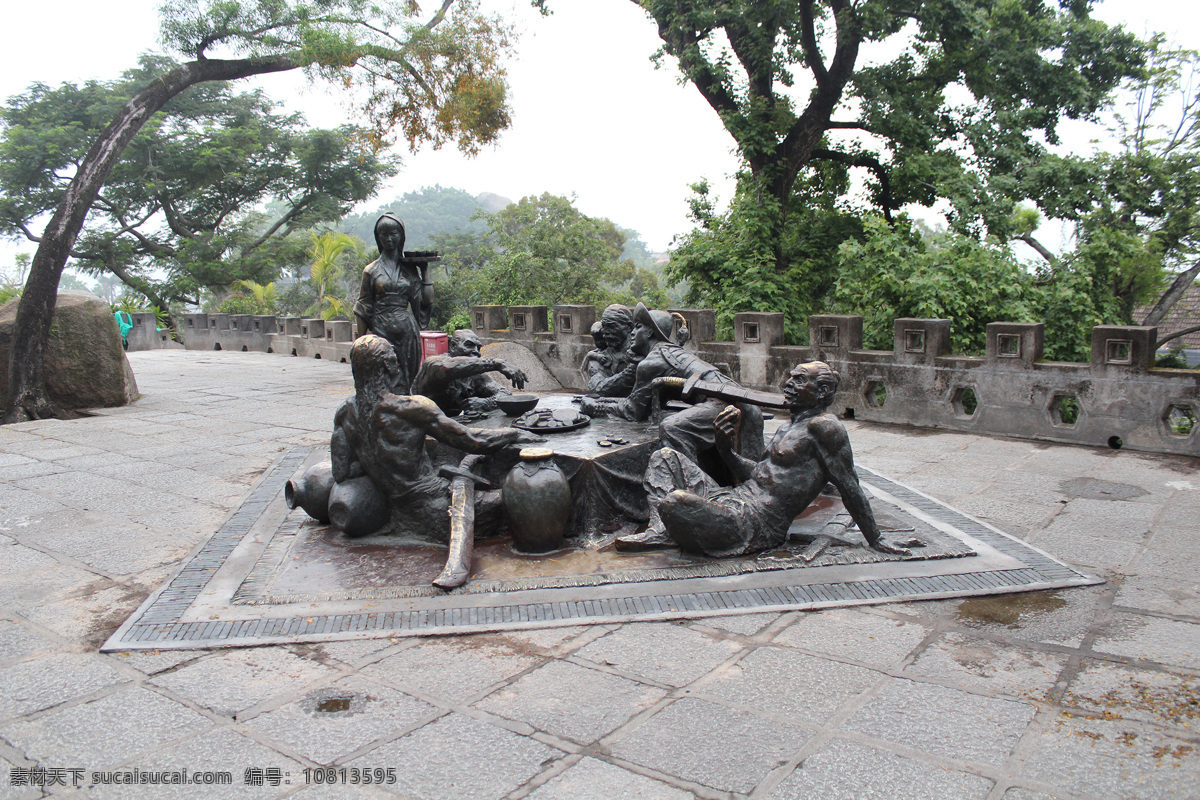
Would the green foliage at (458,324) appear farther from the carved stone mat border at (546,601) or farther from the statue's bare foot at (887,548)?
the statue's bare foot at (887,548)

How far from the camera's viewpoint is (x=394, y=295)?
6852mm

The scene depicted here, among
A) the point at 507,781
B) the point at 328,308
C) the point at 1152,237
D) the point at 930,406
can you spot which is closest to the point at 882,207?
the point at 1152,237

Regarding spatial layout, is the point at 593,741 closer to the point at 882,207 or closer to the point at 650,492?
the point at 650,492

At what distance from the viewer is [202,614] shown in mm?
4008

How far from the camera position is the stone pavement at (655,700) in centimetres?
268

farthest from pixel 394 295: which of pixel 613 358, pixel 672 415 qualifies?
pixel 672 415

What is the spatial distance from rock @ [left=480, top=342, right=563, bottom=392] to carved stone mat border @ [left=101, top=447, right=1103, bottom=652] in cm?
717

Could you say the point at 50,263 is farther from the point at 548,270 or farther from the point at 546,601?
the point at 548,270

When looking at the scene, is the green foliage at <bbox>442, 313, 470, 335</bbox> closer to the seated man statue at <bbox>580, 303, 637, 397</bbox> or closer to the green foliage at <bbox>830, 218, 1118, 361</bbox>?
the green foliage at <bbox>830, 218, 1118, 361</bbox>

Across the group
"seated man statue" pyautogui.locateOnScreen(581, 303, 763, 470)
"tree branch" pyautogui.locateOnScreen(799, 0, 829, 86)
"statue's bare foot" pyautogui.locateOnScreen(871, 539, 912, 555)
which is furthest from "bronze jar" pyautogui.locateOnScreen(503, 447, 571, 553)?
"tree branch" pyautogui.locateOnScreen(799, 0, 829, 86)

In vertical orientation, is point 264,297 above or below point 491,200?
below

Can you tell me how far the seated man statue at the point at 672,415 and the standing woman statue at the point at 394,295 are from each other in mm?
1759

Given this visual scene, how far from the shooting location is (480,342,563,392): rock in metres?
11.7

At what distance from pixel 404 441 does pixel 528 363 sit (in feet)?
23.3
